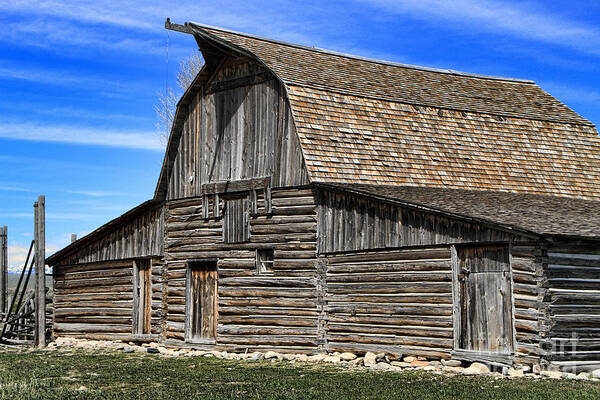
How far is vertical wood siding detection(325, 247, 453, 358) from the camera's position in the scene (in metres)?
18.0

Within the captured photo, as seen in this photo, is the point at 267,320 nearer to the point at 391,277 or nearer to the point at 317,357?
the point at 317,357

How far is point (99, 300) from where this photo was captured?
25.9 m

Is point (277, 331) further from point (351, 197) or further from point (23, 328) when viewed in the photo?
point (23, 328)

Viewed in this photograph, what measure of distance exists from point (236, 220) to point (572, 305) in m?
8.96

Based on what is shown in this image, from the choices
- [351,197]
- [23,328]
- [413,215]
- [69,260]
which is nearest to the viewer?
[413,215]

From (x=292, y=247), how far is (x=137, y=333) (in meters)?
6.46

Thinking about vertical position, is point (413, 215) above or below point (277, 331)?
above

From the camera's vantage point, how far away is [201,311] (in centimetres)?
2284

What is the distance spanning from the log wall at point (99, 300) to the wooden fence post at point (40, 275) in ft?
3.82

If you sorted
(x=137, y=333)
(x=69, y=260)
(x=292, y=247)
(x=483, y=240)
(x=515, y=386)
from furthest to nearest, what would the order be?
(x=69, y=260) → (x=137, y=333) → (x=292, y=247) → (x=483, y=240) → (x=515, y=386)

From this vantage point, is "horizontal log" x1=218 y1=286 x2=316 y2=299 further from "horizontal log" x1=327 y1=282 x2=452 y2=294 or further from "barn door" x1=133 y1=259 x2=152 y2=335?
"barn door" x1=133 y1=259 x2=152 y2=335

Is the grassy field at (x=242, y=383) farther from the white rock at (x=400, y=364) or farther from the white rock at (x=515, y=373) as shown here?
the white rock at (x=400, y=364)

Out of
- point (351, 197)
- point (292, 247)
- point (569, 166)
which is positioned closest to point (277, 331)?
point (292, 247)

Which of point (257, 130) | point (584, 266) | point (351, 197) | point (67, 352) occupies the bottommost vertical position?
point (67, 352)
